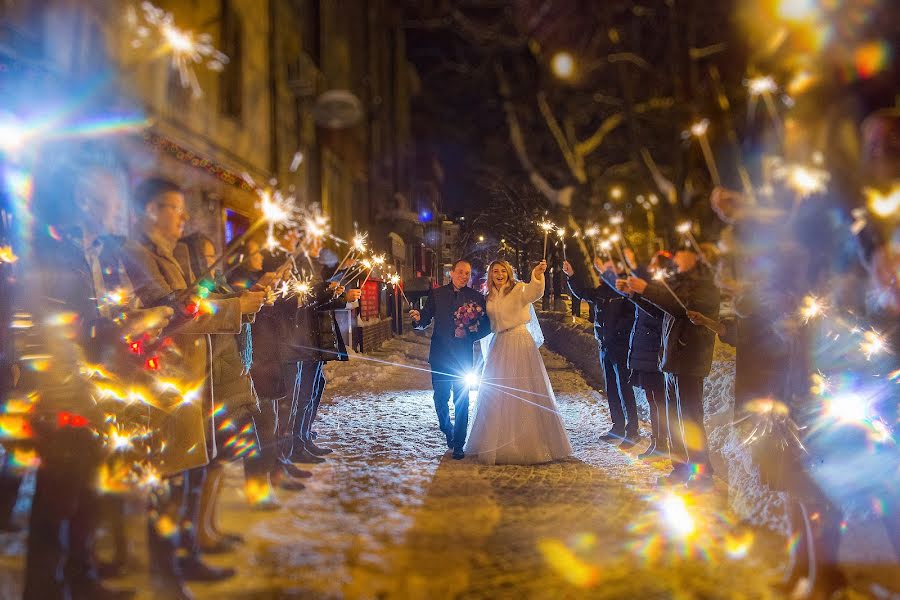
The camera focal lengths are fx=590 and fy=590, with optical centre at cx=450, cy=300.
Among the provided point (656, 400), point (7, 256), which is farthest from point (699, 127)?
point (7, 256)

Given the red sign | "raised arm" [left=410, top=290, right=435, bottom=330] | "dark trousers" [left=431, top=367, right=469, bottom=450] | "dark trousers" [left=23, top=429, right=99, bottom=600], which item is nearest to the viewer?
"dark trousers" [left=23, top=429, right=99, bottom=600]

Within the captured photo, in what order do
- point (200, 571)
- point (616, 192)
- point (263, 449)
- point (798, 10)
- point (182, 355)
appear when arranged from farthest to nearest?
point (616, 192) < point (798, 10) < point (263, 449) < point (182, 355) < point (200, 571)

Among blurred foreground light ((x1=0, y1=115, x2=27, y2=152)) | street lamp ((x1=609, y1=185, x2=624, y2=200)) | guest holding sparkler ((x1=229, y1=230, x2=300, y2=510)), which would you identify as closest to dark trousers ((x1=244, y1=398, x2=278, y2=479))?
guest holding sparkler ((x1=229, y1=230, x2=300, y2=510))

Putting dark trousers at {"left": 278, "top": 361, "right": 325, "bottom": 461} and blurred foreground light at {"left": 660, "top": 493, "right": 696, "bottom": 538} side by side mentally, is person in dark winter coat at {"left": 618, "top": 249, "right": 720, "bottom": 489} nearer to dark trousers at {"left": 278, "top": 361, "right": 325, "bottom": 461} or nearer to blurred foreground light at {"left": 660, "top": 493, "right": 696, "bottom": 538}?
blurred foreground light at {"left": 660, "top": 493, "right": 696, "bottom": 538}

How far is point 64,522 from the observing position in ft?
10.2

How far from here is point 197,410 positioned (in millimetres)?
3432

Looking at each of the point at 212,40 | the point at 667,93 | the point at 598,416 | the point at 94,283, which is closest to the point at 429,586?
the point at 94,283

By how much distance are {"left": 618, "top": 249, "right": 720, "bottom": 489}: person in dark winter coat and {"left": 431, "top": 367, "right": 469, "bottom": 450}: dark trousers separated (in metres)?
2.12

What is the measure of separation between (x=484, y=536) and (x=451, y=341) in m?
3.05

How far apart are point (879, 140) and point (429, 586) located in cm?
337

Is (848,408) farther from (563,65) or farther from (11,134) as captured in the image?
(563,65)

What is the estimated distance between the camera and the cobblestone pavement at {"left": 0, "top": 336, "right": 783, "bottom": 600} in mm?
3189

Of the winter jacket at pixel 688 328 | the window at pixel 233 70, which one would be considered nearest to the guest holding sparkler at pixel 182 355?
the winter jacket at pixel 688 328

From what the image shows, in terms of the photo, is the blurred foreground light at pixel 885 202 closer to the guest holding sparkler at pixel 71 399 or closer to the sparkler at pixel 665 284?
the sparkler at pixel 665 284
